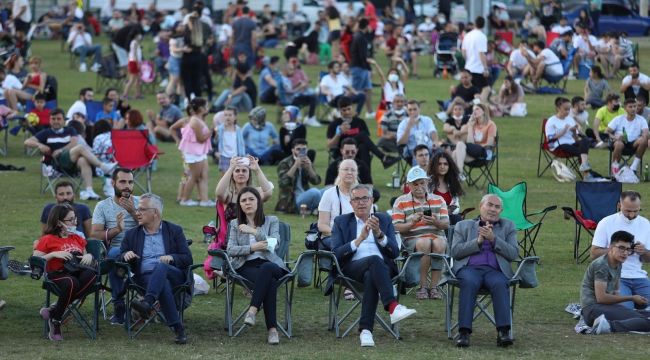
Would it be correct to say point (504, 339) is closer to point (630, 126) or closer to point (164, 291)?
point (164, 291)

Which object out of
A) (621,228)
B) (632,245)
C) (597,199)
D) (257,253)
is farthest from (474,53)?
(257,253)

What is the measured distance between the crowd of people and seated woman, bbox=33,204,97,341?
14 millimetres

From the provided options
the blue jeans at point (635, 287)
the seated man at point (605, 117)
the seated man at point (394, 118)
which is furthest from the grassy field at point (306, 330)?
the seated man at point (605, 117)

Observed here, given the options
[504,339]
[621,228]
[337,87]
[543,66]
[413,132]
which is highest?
[543,66]

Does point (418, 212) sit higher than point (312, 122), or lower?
higher

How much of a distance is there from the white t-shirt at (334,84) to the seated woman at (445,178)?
10807 mm

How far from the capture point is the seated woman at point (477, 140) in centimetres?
1711

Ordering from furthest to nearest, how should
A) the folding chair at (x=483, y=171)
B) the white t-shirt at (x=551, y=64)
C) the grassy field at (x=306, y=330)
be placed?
the white t-shirt at (x=551, y=64), the folding chair at (x=483, y=171), the grassy field at (x=306, y=330)

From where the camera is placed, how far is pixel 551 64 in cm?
2688

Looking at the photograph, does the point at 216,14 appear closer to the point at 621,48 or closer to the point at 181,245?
the point at 621,48

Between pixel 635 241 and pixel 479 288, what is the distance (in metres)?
1.74

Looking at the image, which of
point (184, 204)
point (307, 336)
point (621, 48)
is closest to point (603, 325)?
point (307, 336)

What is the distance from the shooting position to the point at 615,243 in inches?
406

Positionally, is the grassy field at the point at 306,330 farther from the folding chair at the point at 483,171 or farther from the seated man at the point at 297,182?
the folding chair at the point at 483,171
